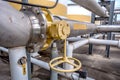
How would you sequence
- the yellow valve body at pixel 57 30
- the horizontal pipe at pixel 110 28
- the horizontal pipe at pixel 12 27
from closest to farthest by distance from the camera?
the horizontal pipe at pixel 12 27, the yellow valve body at pixel 57 30, the horizontal pipe at pixel 110 28

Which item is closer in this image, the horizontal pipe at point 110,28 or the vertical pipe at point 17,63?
the vertical pipe at point 17,63

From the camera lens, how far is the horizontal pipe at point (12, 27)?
0.30 m

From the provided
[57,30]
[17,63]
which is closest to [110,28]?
[57,30]

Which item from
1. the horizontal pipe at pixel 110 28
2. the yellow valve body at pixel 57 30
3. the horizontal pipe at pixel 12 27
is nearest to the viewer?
the horizontal pipe at pixel 12 27

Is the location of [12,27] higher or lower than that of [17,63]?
higher

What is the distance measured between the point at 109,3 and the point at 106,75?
→ 1.56 meters

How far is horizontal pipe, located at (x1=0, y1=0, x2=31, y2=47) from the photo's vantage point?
0.30 metres

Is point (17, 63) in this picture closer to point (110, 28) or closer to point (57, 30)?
point (57, 30)

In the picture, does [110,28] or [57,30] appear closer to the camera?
[57,30]

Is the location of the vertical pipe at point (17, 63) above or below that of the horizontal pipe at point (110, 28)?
below

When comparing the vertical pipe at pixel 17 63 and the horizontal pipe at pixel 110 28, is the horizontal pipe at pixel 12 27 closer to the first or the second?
the vertical pipe at pixel 17 63

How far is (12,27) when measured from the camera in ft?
1.04

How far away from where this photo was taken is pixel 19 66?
0.38 m

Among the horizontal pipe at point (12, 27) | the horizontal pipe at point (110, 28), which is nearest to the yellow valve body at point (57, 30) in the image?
the horizontal pipe at point (12, 27)
